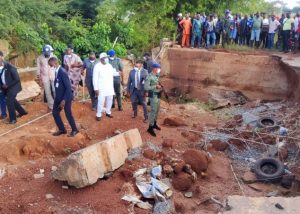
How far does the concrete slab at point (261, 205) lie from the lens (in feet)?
19.4

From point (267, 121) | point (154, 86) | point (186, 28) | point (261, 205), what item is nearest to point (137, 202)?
point (261, 205)

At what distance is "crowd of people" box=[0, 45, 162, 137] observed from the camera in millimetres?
8702

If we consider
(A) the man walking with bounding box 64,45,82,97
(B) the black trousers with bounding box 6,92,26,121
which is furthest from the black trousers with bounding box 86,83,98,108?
(B) the black trousers with bounding box 6,92,26,121

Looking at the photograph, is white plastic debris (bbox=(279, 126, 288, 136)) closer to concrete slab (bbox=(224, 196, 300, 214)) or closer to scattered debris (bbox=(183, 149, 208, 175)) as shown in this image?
scattered debris (bbox=(183, 149, 208, 175))

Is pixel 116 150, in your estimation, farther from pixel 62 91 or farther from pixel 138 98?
pixel 138 98

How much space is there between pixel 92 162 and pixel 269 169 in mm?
4237

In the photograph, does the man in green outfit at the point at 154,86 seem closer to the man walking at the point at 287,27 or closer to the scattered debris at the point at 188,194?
the scattered debris at the point at 188,194

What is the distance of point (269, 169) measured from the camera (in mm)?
9289

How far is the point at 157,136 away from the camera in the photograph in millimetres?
10016

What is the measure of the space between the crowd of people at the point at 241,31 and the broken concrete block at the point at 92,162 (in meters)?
9.15

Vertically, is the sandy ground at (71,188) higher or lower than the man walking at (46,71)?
lower

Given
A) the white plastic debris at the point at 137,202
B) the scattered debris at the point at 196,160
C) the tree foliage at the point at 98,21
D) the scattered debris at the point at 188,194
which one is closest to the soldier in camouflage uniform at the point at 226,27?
the tree foliage at the point at 98,21

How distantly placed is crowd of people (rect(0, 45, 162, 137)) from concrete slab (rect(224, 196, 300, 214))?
379cm

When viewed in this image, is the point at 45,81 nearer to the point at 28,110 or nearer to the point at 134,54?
the point at 28,110
